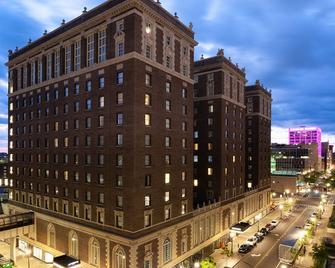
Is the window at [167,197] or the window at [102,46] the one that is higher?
the window at [102,46]

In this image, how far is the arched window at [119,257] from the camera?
40.8m

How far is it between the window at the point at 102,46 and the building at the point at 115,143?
187 mm

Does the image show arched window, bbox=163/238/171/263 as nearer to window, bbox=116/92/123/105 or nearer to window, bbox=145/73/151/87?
window, bbox=116/92/123/105

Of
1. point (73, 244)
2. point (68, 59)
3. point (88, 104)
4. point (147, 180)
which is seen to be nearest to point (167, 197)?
point (147, 180)

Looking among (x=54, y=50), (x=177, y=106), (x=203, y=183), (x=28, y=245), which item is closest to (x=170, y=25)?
(x=177, y=106)

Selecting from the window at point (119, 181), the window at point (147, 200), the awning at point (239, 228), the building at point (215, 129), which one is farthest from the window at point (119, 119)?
the awning at point (239, 228)

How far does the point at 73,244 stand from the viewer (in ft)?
164

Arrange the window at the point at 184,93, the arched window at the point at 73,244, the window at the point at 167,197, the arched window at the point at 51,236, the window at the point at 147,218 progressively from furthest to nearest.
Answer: the arched window at the point at 51,236 → the window at the point at 184,93 → the arched window at the point at 73,244 → the window at the point at 167,197 → the window at the point at 147,218

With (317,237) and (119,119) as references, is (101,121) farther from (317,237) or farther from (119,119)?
(317,237)

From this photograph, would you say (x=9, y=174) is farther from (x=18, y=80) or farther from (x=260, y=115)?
(x=260, y=115)

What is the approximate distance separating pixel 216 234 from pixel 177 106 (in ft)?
103

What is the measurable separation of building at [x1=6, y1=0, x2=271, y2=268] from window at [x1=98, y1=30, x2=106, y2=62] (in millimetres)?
187

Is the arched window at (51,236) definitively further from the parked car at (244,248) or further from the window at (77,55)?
the parked car at (244,248)

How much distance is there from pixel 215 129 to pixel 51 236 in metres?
41.8
